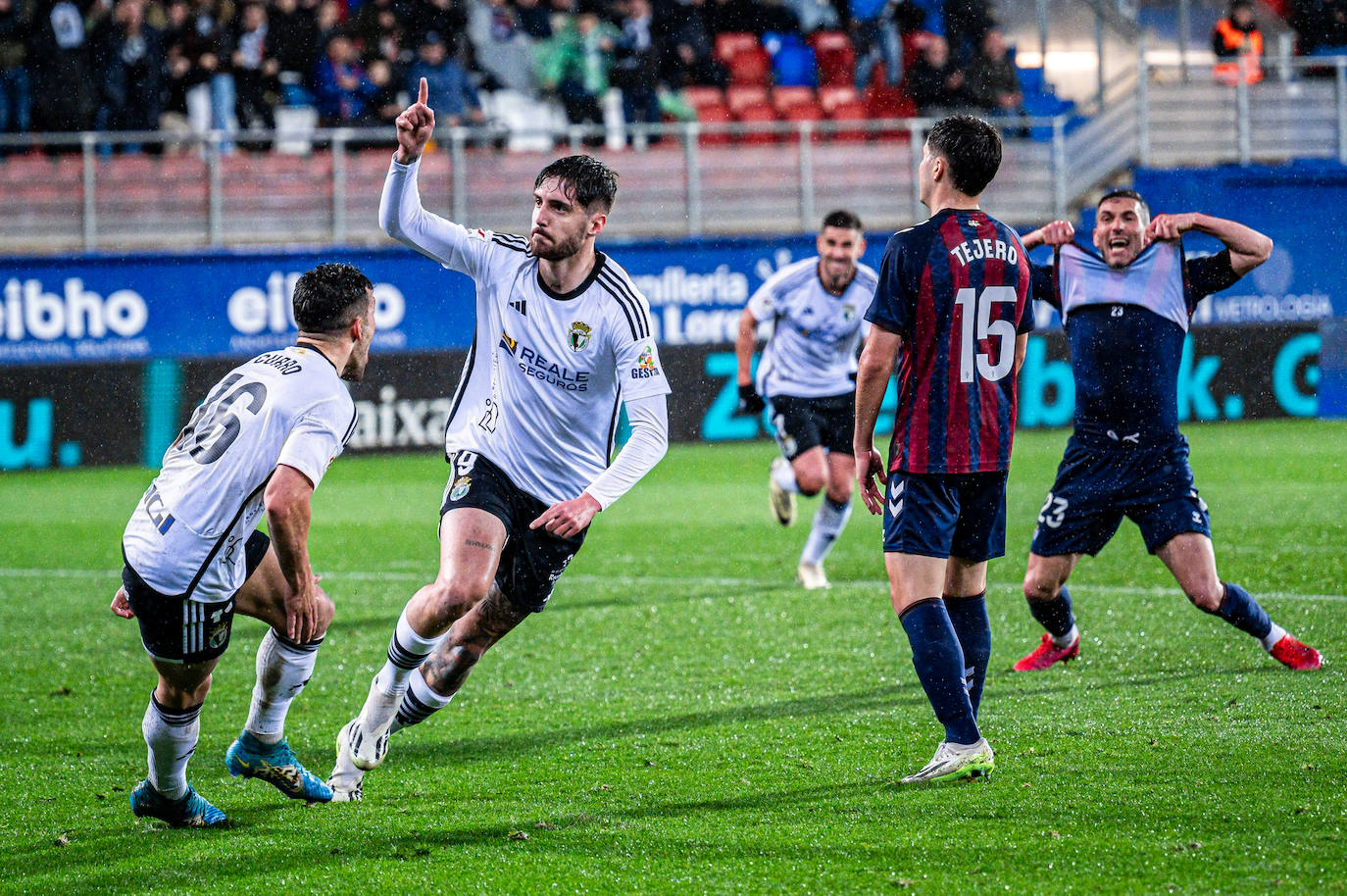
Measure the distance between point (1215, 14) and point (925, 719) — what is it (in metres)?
22.4

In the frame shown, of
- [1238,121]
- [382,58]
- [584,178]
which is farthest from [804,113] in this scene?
[584,178]

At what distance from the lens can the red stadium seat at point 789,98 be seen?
2197 centimetres

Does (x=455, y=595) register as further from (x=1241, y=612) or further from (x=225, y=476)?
(x=1241, y=612)

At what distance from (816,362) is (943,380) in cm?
511

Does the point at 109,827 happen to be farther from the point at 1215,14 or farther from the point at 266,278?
the point at 1215,14

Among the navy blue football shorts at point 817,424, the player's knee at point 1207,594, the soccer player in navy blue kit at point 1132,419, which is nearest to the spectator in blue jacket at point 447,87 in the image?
the navy blue football shorts at point 817,424

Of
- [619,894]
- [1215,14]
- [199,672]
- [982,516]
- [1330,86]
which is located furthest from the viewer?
[1215,14]

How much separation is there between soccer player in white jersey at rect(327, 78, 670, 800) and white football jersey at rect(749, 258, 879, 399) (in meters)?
4.62

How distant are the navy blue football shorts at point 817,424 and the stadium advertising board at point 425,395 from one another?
787 cm

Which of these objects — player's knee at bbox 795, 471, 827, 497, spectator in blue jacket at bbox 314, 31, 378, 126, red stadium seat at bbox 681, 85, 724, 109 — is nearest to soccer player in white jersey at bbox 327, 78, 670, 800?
player's knee at bbox 795, 471, 827, 497

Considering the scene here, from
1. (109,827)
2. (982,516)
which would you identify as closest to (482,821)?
(109,827)

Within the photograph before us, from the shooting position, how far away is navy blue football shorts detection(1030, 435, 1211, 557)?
6266mm

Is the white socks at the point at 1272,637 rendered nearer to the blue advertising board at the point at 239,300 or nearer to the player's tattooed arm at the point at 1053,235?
the player's tattooed arm at the point at 1053,235

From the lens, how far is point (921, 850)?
4.17 meters
